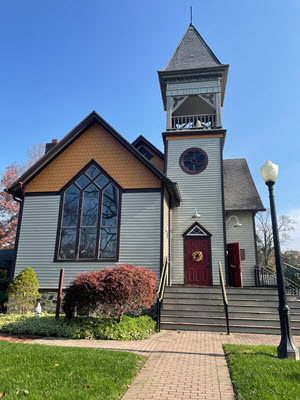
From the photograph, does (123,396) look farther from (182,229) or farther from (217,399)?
(182,229)

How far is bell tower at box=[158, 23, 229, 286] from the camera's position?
13.8 meters

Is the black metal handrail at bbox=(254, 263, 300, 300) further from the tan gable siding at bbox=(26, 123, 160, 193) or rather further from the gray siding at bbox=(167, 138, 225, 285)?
the tan gable siding at bbox=(26, 123, 160, 193)

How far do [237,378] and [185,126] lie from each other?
1370cm

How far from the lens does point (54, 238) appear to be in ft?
39.7

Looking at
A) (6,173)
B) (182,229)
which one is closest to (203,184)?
(182,229)

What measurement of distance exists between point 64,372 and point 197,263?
32.4 ft

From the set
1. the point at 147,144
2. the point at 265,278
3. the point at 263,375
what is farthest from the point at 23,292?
the point at 265,278

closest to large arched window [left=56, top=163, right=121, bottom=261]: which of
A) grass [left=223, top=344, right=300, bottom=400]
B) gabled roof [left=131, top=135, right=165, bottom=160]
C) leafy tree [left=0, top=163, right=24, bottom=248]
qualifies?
gabled roof [left=131, top=135, right=165, bottom=160]

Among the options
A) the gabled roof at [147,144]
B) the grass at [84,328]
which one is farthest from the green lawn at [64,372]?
the gabled roof at [147,144]

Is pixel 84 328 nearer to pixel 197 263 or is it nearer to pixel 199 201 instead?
pixel 197 263

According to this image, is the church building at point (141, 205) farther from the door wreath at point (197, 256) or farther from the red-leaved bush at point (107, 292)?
the red-leaved bush at point (107, 292)

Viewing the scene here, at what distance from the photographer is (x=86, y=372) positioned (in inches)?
179

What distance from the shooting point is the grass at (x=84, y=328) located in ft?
25.5

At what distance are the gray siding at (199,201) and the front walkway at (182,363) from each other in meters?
5.25
